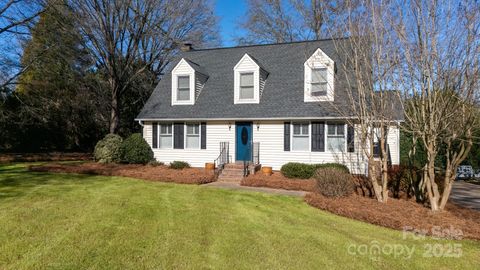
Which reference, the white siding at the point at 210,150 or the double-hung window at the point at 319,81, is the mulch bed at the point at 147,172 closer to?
the white siding at the point at 210,150

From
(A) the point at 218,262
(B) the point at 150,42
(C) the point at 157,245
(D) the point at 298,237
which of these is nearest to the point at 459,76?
(D) the point at 298,237

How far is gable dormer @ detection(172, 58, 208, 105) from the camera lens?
1734 centimetres

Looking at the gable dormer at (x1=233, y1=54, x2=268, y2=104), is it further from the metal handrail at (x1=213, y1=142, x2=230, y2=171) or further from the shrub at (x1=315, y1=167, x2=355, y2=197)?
the shrub at (x1=315, y1=167, x2=355, y2=197)

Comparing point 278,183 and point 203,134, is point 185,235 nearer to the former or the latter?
point 278,183

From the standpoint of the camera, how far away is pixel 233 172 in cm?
1406

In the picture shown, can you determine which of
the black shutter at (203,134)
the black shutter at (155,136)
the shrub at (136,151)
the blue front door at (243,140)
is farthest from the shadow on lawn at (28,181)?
the blue front door at (243,140)

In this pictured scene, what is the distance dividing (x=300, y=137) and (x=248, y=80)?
14.1 feet

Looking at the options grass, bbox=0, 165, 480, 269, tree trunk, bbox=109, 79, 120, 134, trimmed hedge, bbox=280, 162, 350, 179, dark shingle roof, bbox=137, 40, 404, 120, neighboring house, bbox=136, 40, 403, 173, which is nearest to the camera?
grass, bbox=0, 165, 480, 269

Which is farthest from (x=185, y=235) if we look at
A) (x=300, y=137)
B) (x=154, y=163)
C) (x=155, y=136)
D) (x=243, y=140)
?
(x=155, y=136)

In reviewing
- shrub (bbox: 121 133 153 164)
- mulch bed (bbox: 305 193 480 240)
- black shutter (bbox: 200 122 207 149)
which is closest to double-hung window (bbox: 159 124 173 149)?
shrub (bbox: 121 133 153 164)

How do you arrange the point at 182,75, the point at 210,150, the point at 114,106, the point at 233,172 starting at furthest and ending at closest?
the point at 114,106 < the point at 182,75 < the point at 210,150 < the point at 233,172

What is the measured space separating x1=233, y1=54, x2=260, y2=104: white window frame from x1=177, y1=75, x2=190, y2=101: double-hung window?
Result: 3.04 metres

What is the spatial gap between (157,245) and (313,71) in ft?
39.2

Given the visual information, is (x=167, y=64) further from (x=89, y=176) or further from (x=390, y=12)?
(x=390, y=12)
